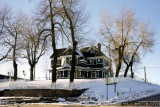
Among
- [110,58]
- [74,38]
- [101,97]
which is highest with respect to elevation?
[74,38]

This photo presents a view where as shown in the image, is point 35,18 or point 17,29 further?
point 17,29

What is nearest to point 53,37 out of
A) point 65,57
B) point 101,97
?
point 101,97

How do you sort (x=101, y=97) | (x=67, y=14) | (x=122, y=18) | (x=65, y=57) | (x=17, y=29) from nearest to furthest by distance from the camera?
(x=101, y=97) < (x=67, y=14) < (x=122, y=18) < (x=17, y=29) < (x=65, y=57)

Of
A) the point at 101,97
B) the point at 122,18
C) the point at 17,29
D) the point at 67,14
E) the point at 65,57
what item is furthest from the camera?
the point at 65,57

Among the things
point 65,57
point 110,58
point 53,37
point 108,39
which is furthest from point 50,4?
point 65,57

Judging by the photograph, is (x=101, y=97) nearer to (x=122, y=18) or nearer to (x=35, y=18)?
(x=35, y=18)

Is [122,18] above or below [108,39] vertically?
above

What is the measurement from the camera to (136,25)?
3869 cm

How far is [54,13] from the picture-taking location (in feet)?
94.7

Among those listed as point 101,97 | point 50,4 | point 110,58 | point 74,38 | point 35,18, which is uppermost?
point 50,4

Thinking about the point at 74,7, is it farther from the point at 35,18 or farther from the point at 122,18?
the point at 122,18

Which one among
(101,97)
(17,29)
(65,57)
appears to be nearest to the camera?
(101,97)

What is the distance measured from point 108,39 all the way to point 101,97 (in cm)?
1643

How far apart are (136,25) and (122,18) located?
108 inches
